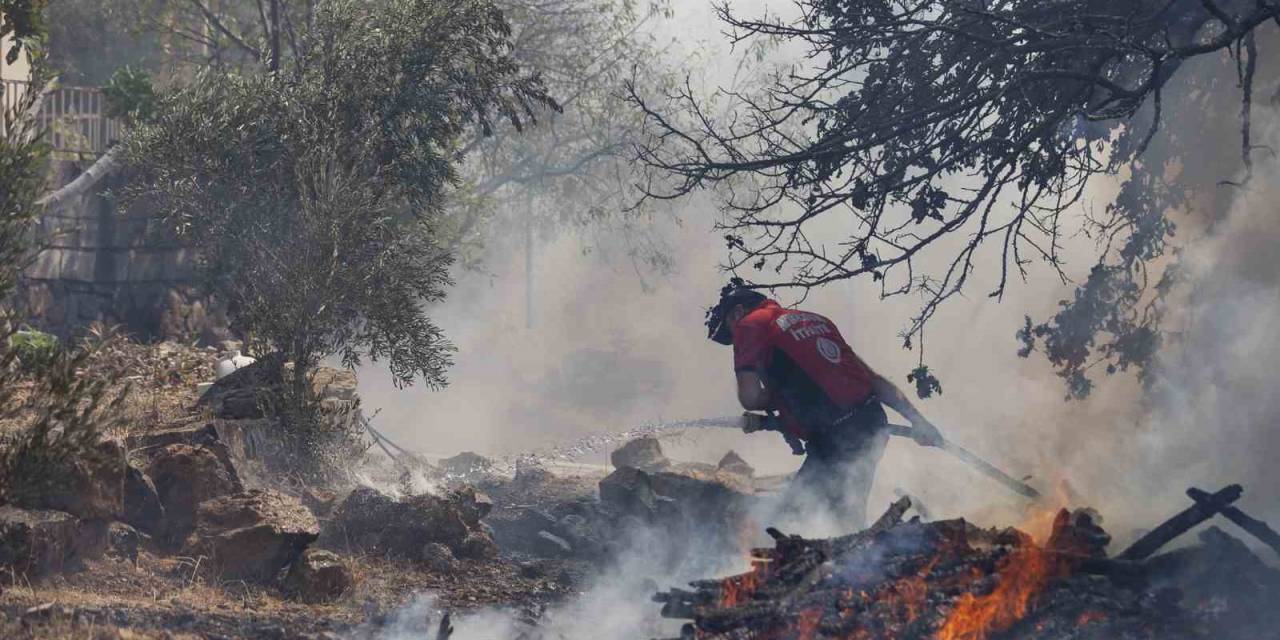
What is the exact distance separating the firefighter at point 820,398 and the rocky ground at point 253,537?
123 cm

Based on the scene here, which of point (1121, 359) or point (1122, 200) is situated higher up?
point (1122, 200)

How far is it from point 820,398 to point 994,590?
2.70 meters

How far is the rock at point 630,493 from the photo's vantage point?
922cm

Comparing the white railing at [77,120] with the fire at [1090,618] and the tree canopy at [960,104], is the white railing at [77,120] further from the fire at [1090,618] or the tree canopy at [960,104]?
the fire at [1090,618]

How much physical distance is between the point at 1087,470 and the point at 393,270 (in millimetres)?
7093

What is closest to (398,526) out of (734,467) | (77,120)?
(734,467)

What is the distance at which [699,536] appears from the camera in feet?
28.4

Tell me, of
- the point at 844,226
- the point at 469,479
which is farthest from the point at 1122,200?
the point at 844,226

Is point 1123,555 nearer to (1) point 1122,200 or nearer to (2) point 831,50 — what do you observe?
(2) point 831,50

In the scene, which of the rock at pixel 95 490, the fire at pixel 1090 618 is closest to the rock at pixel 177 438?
the rock at pixel 95 490

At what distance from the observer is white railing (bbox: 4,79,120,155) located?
49.1ft

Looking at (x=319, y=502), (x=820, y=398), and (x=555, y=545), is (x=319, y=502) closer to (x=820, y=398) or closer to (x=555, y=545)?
(x=555, y=545)

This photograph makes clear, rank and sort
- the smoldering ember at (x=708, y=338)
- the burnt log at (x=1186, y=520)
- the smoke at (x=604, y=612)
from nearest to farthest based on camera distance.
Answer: the smoldering ember at (x=708, y=338) → the burnt log at (x=1186, y=520) → the smoke at (x=604, y=612)

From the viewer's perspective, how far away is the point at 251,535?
6.80 m
